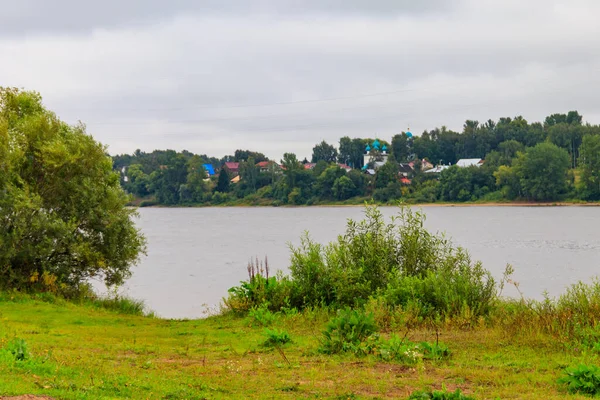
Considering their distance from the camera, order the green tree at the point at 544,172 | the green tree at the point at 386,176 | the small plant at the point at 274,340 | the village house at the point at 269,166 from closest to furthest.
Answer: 1. the small plant at the point at 274,340
2. the green tree at the point at 544,172
3. the green tree at the point at 386,176
4. the village house at the point at 269,166

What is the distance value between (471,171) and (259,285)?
9872 centimetres

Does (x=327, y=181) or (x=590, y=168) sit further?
(x=327, y=181)

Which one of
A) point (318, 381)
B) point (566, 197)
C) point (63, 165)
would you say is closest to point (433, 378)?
point (318, 381)

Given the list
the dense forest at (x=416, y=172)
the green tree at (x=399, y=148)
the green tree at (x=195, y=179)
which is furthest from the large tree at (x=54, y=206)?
the green tree at (x=399, y=148)

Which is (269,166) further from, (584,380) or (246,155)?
(584,380)

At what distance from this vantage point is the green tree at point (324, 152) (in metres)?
178

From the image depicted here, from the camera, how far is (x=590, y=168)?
97.5 metres

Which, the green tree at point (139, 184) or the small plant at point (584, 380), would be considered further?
the green tree at point (139, 184)

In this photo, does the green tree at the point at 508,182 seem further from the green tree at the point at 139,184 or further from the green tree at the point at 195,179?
the green tree at the point at 139,184

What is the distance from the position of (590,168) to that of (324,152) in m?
88.6

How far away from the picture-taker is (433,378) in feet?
33.2

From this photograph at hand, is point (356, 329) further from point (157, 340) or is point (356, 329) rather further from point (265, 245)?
point (265, 245)

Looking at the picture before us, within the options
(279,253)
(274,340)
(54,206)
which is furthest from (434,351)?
(279,253)

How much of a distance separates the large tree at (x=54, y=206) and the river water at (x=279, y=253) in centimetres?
437
